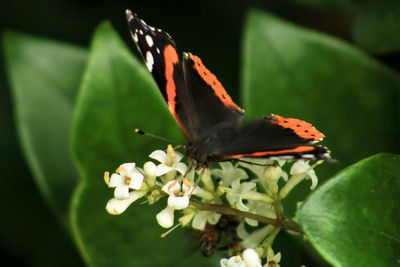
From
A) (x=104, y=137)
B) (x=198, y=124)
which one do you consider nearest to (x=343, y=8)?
(x=198, y=124)

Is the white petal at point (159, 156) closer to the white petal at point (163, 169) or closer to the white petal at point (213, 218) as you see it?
the white petal at point (163, 169)

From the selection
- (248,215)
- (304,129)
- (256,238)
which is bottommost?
(256,238)

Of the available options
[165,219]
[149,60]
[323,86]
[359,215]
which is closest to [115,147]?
[149,60]

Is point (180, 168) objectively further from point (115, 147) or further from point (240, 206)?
point (115, 147)

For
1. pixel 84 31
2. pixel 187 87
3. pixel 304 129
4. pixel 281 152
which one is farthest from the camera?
pixel 84 31

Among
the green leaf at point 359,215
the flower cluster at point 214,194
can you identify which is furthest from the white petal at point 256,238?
the green leaf at point 359,215

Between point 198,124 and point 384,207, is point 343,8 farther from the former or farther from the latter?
point 384,207
